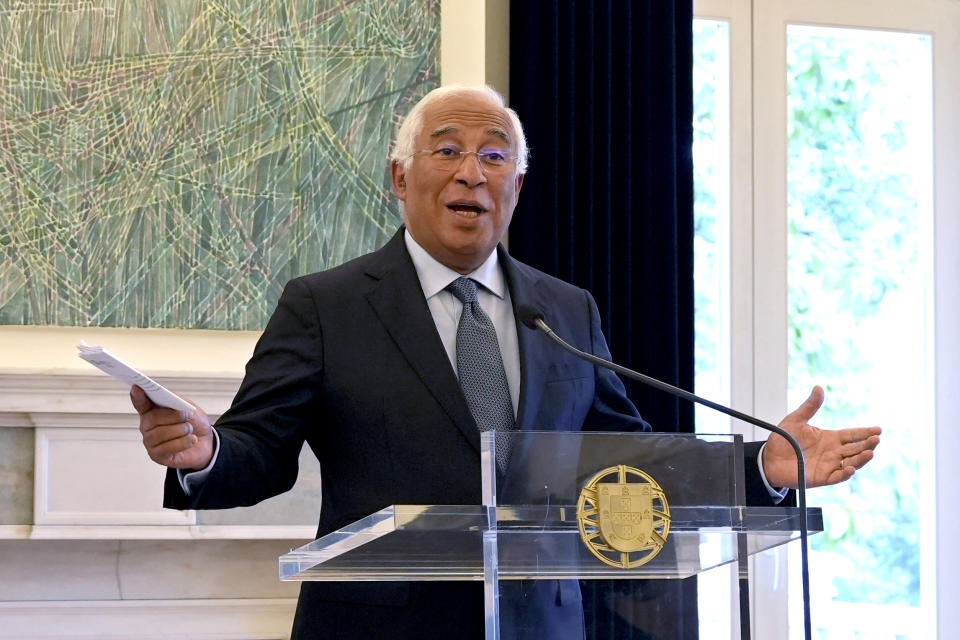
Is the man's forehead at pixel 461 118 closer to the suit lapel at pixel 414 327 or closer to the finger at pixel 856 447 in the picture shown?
the suit lapel at pixel 414 327

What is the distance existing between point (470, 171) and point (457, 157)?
5 cm

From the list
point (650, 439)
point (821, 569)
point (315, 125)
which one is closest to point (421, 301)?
point (650, 439)

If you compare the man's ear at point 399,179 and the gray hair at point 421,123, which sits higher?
the gray hair at point 421,123

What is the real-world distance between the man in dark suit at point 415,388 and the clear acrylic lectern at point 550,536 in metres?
0.37

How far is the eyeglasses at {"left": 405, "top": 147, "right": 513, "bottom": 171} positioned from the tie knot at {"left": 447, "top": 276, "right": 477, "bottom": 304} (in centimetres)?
22

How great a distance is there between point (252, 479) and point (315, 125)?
5.74 feet

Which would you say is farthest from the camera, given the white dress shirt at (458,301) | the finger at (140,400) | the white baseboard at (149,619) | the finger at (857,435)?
the white baseboard at (149,619)

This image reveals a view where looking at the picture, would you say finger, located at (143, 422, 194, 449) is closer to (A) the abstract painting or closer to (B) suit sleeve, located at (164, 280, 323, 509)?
(B) suit sleeve, located at (164, 280, 323, 509)

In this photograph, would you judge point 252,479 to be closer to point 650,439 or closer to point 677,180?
point 650,439

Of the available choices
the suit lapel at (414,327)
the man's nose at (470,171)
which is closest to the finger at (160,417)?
the suit lapel at (414,327)

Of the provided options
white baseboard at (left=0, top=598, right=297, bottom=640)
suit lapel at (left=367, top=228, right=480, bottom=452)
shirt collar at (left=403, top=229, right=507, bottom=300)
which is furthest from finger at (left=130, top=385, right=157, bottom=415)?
white baseboard at (left=0, top=598, right=297, bottom=640)

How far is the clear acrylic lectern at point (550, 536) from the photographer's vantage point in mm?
1275

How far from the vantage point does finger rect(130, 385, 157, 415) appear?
1417 millimetres

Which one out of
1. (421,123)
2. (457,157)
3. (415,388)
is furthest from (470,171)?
(415,388)
